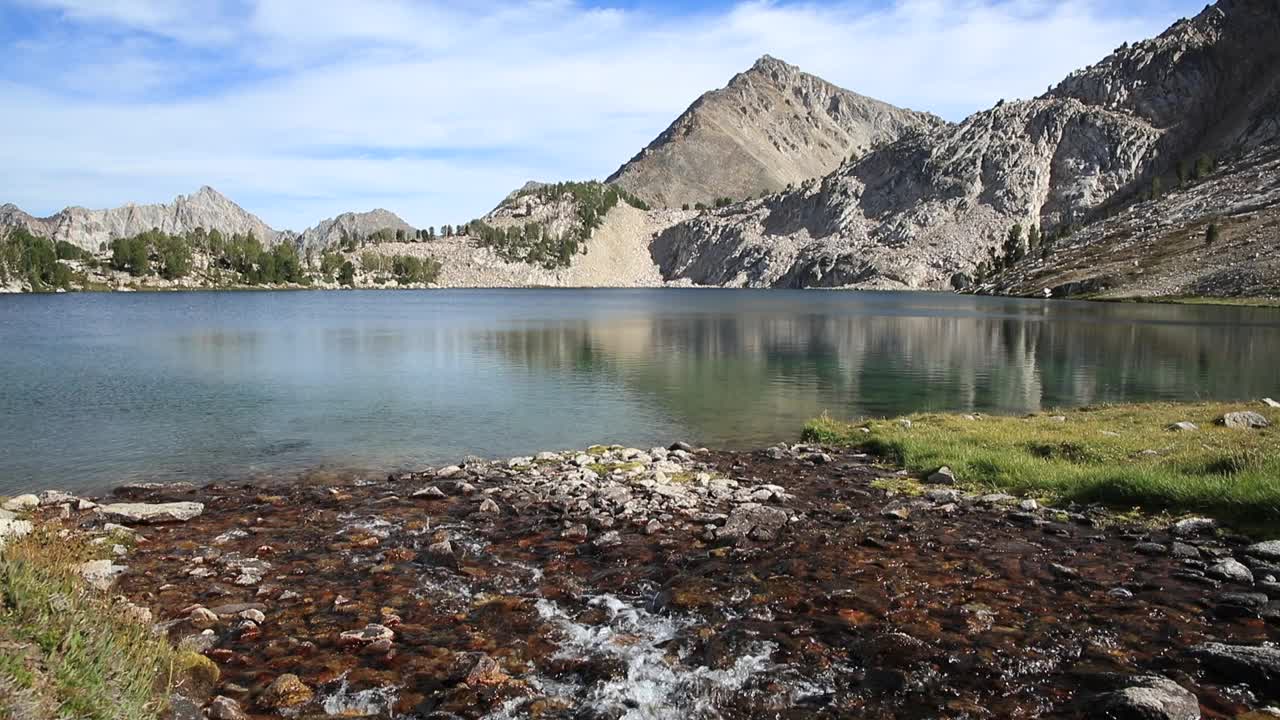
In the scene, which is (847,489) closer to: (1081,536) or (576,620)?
(1081,536)

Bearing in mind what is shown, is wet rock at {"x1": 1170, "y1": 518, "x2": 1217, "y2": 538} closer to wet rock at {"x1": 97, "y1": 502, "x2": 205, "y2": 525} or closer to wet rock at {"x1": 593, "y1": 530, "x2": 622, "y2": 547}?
wet rock at {"x1": 593, "y1": 530, "x2": 622, "y2": 547}

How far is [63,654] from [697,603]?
977 cm

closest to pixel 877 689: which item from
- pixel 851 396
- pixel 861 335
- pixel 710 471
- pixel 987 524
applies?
pixel 987 524

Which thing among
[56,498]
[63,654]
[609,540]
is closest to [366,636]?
[63,654]

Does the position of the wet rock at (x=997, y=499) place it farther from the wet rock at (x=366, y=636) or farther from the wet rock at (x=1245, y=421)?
the wet rock at (x=366, y=636)

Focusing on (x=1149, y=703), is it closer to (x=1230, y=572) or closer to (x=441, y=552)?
(x=1230, y=572)

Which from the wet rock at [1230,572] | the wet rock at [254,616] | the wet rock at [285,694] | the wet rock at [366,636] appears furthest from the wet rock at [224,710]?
the wet rock at [1230,572]

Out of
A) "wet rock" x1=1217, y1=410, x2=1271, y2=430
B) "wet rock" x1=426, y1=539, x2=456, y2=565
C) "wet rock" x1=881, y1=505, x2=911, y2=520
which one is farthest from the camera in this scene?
"wet rock" x1=1217, y1=410, x2=1271, y2=430

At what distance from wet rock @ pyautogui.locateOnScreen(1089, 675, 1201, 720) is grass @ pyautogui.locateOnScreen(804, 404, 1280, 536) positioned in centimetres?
918

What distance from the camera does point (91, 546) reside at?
1711cm

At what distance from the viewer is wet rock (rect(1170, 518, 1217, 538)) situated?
17.4 metres

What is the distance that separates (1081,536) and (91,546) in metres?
22.5

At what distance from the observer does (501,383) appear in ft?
179

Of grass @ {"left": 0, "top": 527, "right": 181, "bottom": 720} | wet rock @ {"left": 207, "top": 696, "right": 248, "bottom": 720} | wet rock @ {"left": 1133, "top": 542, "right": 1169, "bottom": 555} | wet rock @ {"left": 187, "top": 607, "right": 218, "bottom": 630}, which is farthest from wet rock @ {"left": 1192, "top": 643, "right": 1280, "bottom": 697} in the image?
wet rock @ {"left": 187, "top": 607, "right": 218, "bottom": 630}
